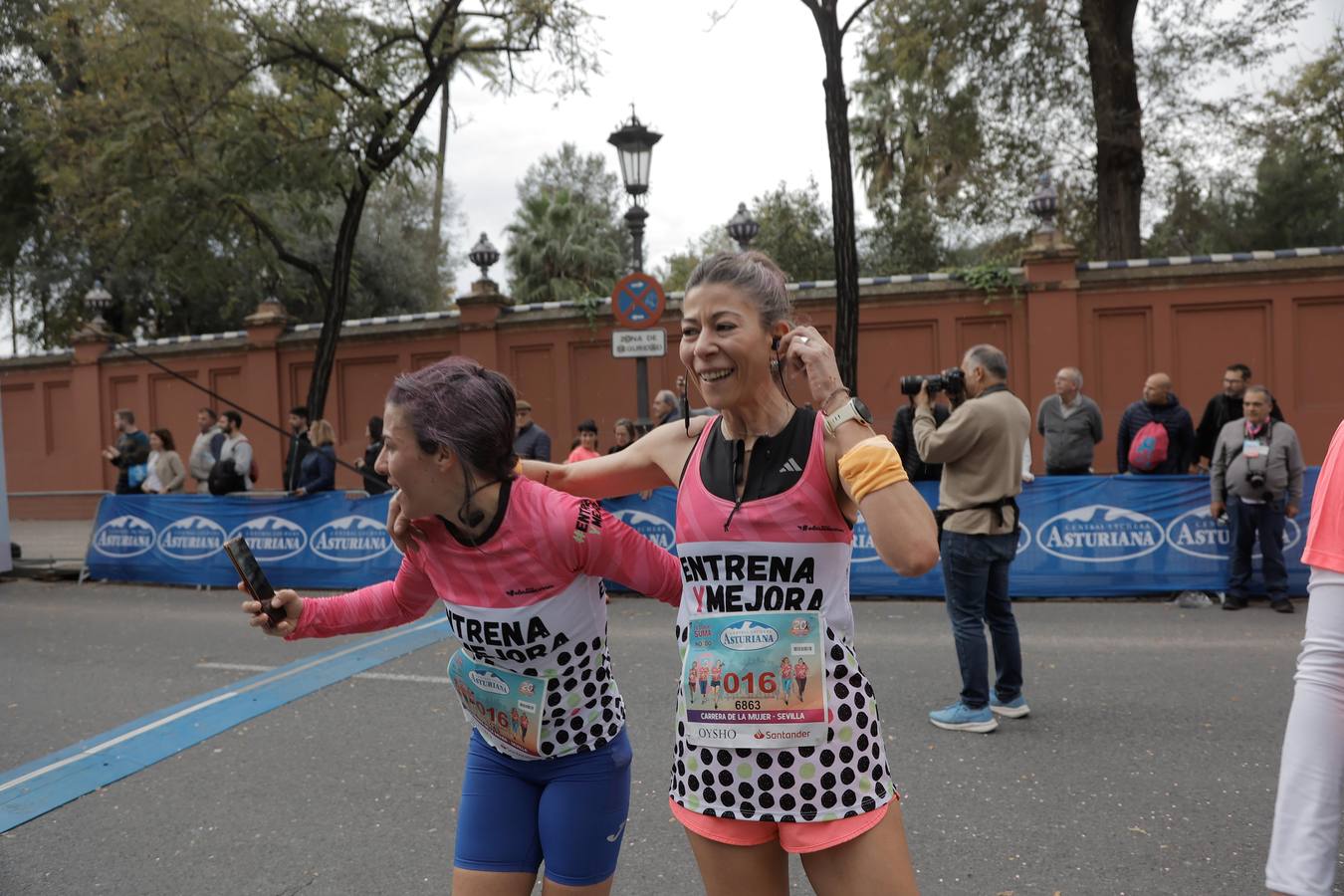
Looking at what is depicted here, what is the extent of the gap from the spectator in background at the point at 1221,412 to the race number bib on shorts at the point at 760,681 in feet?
29.0

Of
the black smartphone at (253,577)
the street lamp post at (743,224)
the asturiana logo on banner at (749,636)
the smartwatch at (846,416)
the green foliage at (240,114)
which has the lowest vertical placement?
the asturiana logo on banner at (749,636)

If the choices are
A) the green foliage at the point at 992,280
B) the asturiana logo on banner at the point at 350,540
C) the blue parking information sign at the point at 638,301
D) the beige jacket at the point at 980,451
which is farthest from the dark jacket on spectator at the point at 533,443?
the green foliage at the point at 992,280

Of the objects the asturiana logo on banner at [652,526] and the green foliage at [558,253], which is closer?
the asturiana logo on banner at [652,526]

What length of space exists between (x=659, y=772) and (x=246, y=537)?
8.10 m

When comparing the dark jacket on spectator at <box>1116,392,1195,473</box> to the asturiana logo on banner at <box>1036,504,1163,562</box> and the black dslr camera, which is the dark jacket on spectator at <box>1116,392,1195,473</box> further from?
the black dslr camera

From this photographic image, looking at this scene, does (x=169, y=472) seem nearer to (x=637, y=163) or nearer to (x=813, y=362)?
(x=637, y=163)

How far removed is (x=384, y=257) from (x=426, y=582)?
91.3ft

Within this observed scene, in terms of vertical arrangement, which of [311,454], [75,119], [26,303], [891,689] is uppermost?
[75,119]

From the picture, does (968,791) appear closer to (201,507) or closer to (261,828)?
(261,828)

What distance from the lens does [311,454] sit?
39.0ft

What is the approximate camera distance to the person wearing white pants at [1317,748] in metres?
1.77

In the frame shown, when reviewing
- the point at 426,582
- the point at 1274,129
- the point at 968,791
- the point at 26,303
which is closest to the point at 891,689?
the point at 968,791

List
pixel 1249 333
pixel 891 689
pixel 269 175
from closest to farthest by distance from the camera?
pixel 891 689, pixel 269 175, pixel 1249 333

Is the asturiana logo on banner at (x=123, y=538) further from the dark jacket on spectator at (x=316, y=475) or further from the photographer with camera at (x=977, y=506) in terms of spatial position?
the photographer with camera at (x=977, y=506)
